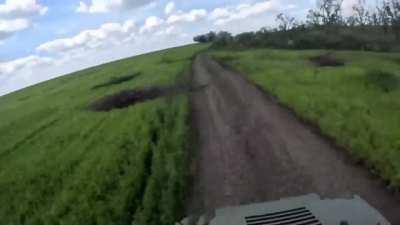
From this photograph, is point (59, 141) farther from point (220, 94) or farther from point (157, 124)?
point (220, 94)

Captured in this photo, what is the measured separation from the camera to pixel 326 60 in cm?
3828

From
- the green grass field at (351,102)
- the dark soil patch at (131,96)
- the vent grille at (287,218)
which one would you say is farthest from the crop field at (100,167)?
the vent grille at (287,218)

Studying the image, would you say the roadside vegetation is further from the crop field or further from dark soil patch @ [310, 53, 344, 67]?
the crop field

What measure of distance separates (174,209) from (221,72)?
80.9 feet

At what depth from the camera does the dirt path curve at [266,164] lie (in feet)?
37.1

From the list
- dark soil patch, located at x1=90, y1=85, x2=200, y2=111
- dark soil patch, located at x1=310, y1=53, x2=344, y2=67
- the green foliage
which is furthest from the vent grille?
dark soil patch, located at x1=310, y1=53, x2=344, y2=67

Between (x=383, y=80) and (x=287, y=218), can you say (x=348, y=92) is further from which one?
(x=287, y=218)

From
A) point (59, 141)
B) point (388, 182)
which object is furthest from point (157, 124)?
point (388, 182)

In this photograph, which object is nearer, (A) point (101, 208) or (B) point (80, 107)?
(A) point (101, 208)

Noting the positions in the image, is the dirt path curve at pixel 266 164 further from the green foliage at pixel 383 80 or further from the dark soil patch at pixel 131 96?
the dark soil patch at pixel 131 96

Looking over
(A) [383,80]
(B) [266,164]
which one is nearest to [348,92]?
(A) [383,80]

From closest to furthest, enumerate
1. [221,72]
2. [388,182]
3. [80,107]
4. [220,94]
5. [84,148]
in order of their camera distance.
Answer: [388,182]
[84,148]
[220,94]
[80,107]
[221,72]

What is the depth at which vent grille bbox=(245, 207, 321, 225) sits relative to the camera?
5059 mm

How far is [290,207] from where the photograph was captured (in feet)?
18.1
